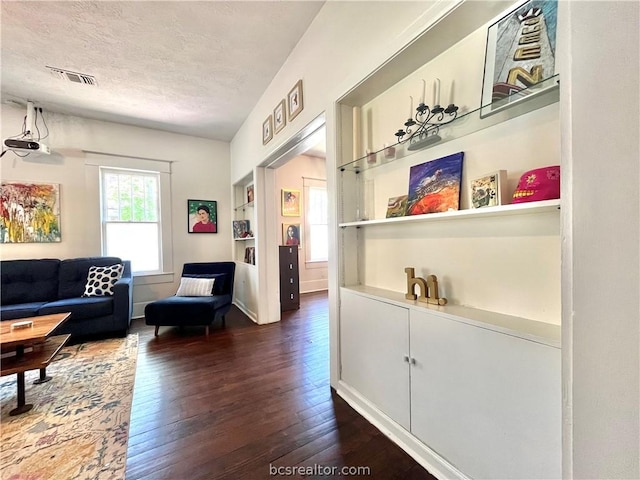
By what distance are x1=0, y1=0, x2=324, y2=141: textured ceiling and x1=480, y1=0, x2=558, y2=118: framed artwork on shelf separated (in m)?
1.57

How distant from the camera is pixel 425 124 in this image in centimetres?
153

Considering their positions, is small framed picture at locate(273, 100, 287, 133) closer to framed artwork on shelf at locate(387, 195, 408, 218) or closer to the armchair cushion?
framed artwork on shelf at locate(387, 195, 408, 218)

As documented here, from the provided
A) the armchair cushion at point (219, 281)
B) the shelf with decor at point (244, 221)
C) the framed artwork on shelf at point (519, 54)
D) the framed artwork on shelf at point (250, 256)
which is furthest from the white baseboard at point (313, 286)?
the framed artwork on shelf at point (519, 54)

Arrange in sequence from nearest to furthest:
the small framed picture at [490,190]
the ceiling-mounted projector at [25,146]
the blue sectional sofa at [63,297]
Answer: the small framed picture at [490,190] → the blue sectional sofa at [63,297] → the ceiling-mounted projector at [25,146]

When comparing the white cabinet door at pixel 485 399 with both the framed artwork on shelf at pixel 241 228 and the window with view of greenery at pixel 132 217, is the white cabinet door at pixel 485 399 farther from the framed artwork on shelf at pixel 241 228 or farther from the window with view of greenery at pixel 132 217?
the window with view of greenery at pixel 132 217

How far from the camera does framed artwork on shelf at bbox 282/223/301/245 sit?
570 cm

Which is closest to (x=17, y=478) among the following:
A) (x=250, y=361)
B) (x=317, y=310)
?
(x=250, y=361)

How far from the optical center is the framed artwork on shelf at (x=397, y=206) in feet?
5.41

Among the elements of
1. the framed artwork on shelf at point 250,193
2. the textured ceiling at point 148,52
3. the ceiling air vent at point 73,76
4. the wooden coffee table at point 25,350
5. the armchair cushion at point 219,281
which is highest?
the textured ceiling at point 148,52

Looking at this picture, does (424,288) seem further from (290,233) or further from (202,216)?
(290,233)

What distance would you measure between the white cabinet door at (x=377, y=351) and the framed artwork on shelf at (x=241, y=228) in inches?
108

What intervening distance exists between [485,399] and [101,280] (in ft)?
13.8

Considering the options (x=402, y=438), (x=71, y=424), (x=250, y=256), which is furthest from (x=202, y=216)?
(x=402, y=438)

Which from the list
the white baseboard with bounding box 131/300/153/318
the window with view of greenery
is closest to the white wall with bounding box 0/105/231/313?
the white baseboard with bounding box 131/300/153/318
